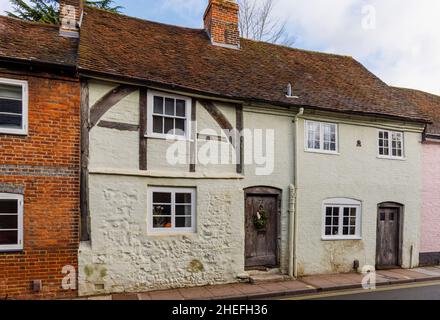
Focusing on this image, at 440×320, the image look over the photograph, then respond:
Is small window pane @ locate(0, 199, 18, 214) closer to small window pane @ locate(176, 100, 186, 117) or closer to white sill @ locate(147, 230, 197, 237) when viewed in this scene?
white sill @ locate(147, 230, 197, 237)

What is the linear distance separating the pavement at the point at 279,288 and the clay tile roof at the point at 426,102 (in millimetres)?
6343

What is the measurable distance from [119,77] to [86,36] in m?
2.58

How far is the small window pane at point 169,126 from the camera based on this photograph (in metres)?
8.72

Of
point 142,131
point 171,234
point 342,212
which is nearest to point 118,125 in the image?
point 142,131

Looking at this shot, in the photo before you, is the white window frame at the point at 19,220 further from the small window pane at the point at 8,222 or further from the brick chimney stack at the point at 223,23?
the brick chimney stack at the point at 223,23

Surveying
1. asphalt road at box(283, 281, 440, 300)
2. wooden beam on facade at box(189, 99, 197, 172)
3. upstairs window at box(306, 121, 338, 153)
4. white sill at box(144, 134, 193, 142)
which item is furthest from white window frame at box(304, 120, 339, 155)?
asphalt road at box(283, 281, 440, 300)

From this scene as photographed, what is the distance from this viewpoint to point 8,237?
23.4 feet

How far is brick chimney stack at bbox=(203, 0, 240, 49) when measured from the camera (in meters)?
12.2

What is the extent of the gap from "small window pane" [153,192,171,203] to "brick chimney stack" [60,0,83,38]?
211 inches

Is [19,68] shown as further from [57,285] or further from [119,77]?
[57,285]

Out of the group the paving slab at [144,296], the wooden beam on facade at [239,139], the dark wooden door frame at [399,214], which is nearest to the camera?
the paving slab at [144,296]

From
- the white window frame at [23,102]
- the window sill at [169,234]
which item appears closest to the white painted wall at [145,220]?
the window sill at [169,234]

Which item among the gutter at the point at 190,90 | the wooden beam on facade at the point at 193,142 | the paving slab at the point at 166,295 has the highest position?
the gutter at the point at 190,90

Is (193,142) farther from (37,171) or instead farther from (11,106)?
(11,106)
